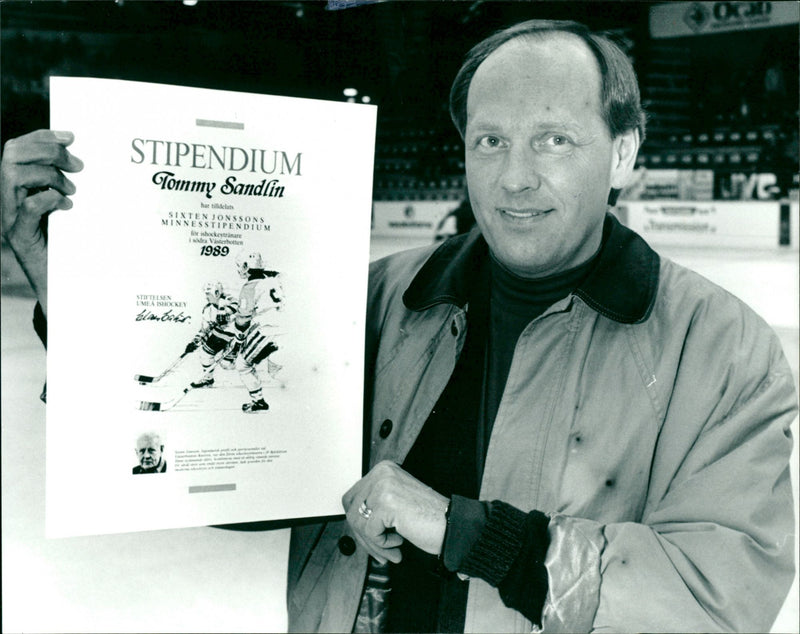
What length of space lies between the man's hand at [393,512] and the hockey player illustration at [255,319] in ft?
0.49

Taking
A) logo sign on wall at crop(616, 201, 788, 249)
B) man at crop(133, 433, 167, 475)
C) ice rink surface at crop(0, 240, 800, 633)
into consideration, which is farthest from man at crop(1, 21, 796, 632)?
logo sign on wall at crop(616, 201, 788, 249)

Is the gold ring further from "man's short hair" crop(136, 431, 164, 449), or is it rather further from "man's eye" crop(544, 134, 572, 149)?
"man's eye" crop(544, 134, 572, 149)

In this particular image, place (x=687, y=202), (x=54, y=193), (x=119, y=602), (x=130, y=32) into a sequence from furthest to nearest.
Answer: (x=687, y=202) → (x=119, y=602) → (x=130, y=32) → (x=54, y=193)

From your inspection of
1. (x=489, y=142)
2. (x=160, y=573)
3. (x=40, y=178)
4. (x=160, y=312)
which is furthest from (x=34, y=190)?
(x=160, y=573)

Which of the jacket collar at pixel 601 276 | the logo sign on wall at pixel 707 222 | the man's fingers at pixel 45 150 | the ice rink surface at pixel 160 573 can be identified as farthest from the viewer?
the logo sign on wall at pixel 707 222

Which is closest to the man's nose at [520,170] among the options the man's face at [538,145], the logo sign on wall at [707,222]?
the man's face at [538,145]

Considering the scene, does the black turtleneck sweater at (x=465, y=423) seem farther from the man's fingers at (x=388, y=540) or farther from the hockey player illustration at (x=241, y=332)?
the hockey player illustration at (x=241, y=332)

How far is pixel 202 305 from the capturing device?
85 centimetres

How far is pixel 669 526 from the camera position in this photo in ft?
2.64

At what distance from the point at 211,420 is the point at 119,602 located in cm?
169

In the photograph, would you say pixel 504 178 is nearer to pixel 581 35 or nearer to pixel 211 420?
pixel 581 35

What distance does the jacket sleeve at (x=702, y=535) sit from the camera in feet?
2.56

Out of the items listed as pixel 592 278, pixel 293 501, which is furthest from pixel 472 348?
pixel 293 501

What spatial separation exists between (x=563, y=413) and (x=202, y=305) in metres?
0.39
